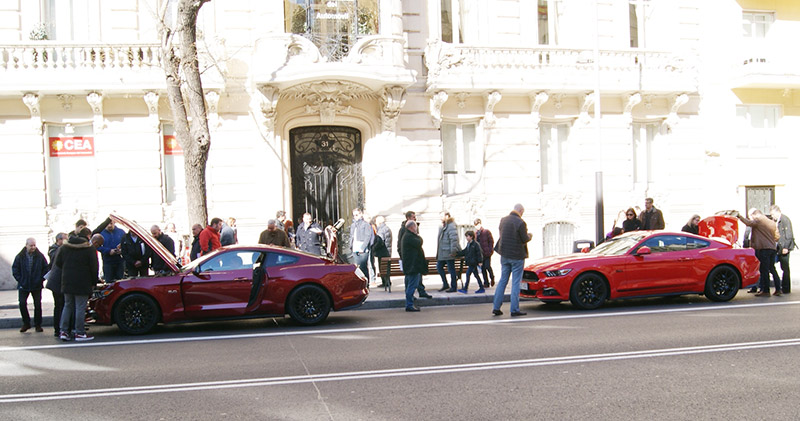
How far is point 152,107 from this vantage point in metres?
17.9

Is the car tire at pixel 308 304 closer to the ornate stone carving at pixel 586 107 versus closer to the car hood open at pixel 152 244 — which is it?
the car hood open at pixel 152 244

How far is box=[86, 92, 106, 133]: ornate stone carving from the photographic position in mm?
17453

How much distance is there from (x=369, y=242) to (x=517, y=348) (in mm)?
7473

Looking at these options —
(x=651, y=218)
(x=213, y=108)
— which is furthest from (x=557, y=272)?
(x=213, y=108)

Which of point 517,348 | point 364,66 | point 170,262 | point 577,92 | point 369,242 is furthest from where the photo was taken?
point 577,92

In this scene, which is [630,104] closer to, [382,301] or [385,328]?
[382,301]

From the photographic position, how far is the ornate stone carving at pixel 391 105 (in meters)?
18.4

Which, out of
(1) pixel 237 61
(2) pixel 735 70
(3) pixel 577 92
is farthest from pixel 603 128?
(1) pixel 237 61

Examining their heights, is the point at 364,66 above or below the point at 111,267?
above

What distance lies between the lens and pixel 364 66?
17484 millimetres

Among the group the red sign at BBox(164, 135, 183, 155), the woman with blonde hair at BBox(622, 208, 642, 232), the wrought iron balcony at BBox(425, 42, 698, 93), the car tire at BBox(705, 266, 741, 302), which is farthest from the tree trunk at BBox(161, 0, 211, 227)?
the car tire at BBox(705, 266, 741, 302)

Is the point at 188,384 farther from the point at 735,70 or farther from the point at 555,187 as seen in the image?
the point at 735,70

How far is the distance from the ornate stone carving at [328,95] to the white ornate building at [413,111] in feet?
0.18

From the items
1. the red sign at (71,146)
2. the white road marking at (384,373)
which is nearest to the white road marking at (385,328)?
the white road marking at (384,373)
